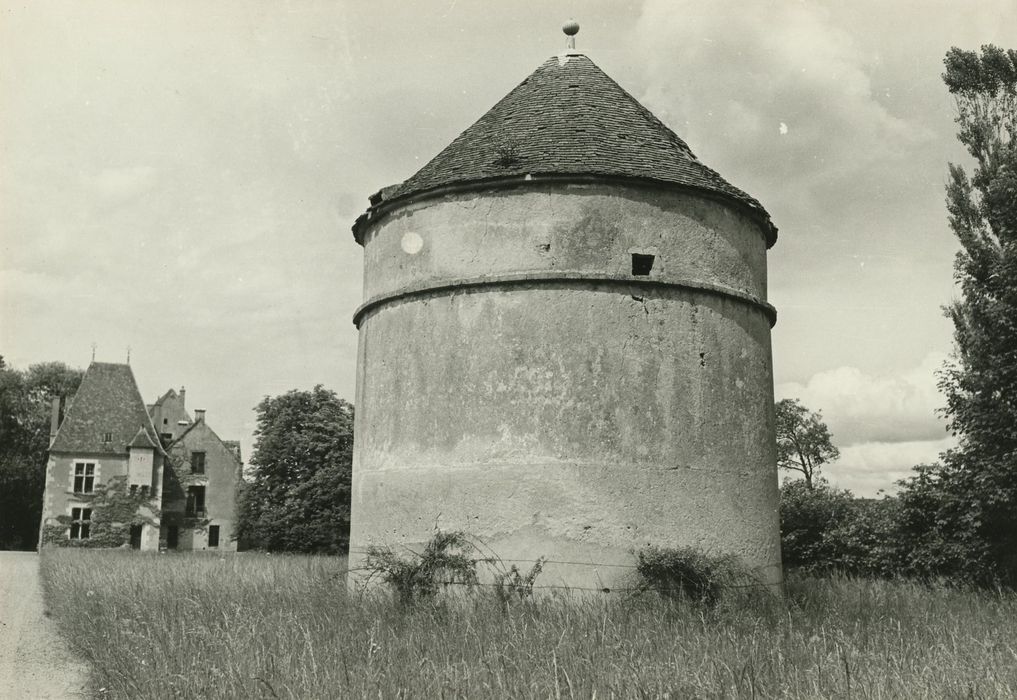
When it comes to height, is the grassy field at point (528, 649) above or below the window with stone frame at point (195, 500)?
below

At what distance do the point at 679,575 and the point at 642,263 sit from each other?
137 inches

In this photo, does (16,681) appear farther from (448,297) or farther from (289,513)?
(289,513)

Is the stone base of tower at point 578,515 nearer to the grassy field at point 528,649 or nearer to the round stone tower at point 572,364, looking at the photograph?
the round stone tower at point 572,364

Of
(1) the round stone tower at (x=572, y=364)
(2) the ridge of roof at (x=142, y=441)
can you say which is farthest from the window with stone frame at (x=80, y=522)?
(1) the round stone tower at (x=572, y=364)

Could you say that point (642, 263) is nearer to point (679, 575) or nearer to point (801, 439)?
point (679, 575)

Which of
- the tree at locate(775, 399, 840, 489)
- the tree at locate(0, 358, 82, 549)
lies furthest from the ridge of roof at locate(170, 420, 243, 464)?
the tree at locate(775, 399, 840, 489)

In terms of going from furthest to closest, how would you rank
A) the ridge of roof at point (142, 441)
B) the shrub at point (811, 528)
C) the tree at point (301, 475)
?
the ridge of roof at point (142, 441)
the tree at point (301, 475)
the shrub at point (811, 528)

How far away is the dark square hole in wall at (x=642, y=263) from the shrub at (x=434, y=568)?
141 inches

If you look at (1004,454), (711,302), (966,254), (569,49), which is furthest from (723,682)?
(966,254)

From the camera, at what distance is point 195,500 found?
4269cm

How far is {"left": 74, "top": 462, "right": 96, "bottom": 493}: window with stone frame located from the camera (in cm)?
3928

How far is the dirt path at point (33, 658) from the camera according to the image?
7.18 meters

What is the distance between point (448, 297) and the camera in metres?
9.84

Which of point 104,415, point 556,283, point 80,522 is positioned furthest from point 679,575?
point 104,415
